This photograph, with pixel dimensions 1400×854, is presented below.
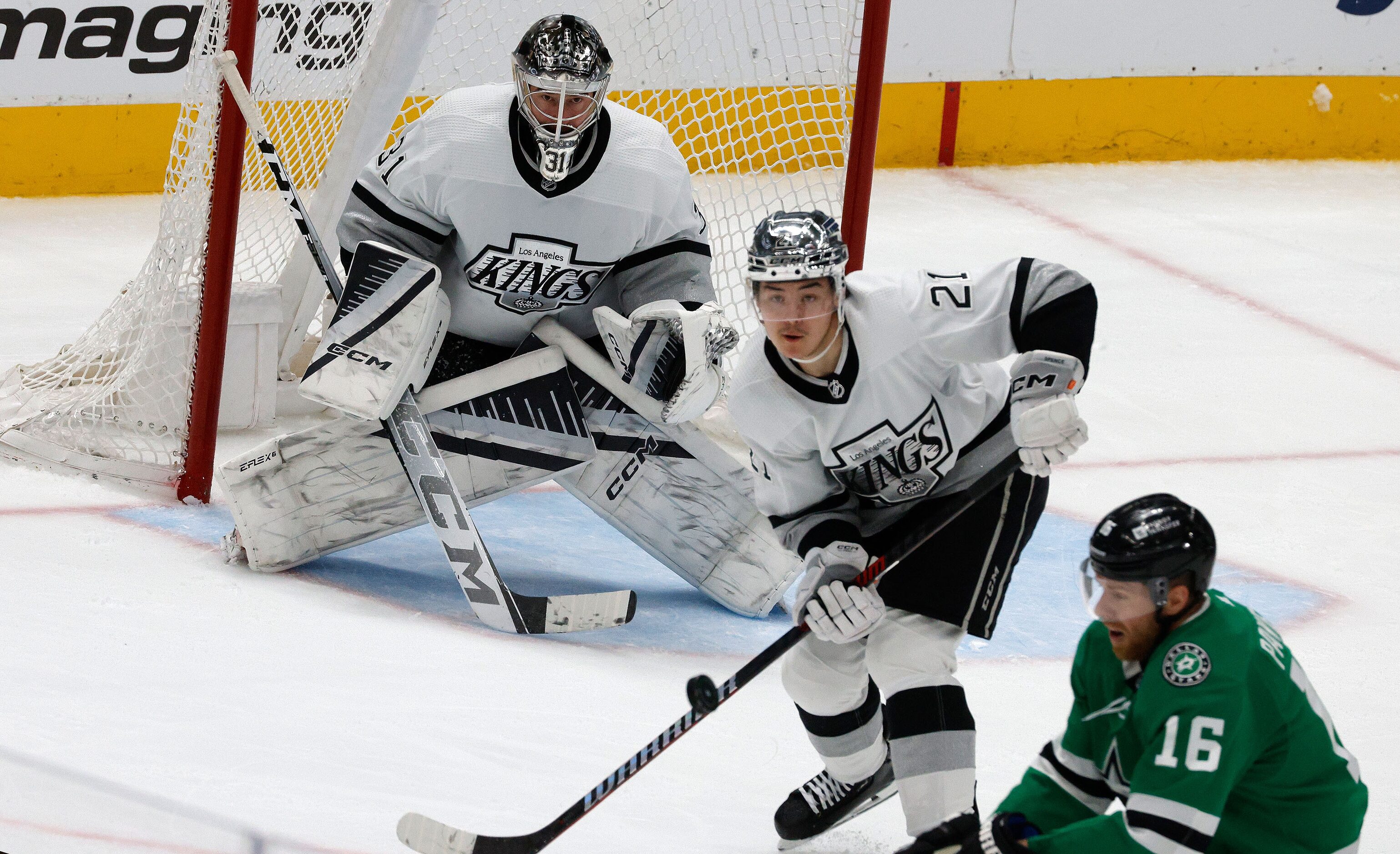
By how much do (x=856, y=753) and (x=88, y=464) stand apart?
6.96 feet

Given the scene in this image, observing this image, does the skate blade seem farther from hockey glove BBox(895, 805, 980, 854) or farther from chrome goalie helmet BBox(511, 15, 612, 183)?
chrome goalie helmet BBox(511, 15, 612, 183)

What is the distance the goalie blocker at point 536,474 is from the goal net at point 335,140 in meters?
0.46

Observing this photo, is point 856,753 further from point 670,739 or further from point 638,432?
point 638,432

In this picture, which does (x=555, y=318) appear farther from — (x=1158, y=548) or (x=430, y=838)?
(x=1158, y=548)

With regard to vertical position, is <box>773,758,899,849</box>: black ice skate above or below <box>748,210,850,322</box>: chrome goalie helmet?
below

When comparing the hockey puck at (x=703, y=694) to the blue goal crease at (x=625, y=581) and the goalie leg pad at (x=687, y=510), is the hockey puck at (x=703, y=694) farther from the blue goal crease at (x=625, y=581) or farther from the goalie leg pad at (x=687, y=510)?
the goalie leg pad at (x=687, y=510)

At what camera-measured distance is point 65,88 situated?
18.3ft

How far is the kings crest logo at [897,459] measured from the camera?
2266 millimetres

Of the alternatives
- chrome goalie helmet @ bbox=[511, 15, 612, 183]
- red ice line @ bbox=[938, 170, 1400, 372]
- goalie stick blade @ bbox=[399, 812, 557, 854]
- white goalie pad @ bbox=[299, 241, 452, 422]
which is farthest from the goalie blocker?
red ice line @ bbox=[938, 170, 1400, 372]

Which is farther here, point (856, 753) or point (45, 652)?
point (45, 652)

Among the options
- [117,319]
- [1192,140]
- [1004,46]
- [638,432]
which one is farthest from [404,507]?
[1192,140]

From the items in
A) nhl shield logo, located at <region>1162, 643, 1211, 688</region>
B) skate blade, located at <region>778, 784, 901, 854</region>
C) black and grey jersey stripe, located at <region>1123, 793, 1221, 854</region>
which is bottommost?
skate blade, located at <region>778, 784, 901, 854</region>

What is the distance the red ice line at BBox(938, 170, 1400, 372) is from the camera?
511 cm

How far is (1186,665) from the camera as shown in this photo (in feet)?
5.47
